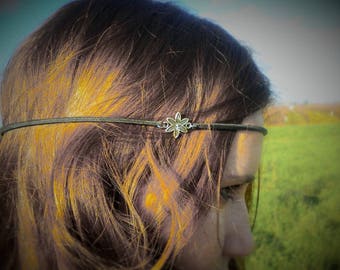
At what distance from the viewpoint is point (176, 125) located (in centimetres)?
72

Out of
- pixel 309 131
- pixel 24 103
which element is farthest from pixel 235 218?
pixel 309 131

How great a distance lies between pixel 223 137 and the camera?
2.50 ft

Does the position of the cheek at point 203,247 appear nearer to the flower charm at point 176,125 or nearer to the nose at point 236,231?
the nose at point 236,231

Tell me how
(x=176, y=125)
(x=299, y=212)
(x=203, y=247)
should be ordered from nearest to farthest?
(x=176, y=125) → (x=203, y=247) → (x=299, y=212)

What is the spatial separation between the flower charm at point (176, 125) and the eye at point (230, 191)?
0.80 feet

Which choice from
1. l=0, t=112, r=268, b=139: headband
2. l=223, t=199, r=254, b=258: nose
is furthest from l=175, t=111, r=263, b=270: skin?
l=0, t=112, r=268, b=139: headband

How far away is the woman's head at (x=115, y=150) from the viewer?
2.40ft

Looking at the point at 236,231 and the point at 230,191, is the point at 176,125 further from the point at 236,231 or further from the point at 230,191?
the point at 236,231

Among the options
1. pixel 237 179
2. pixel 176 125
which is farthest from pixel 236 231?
pixel 176 125

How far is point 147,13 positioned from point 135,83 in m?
0.28

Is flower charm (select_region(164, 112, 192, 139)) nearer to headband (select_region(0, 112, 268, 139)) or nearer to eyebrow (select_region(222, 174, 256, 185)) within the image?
headband (select_region(0, 112, 268, 139))

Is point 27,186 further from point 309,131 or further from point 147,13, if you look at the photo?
point 309,131

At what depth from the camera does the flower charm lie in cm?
72

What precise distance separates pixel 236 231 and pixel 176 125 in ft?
1.46
